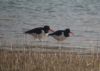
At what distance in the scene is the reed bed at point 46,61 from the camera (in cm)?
744

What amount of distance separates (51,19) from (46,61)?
617cm

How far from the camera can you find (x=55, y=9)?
17.1 metres

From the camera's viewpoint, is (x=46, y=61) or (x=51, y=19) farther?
(x=51, y=19)

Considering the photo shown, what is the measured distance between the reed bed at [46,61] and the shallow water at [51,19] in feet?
4.51

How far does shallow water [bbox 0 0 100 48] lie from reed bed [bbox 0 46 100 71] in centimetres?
137

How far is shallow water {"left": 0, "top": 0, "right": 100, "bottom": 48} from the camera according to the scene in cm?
1046

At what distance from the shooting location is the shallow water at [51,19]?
34.3 feet

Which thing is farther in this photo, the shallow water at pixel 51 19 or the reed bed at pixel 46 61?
the shallow water at pixel 51 19

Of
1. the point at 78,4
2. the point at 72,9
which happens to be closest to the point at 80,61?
the point at 72,9

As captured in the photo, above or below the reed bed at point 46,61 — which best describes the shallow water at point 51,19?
below

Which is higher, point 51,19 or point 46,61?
point 46,61

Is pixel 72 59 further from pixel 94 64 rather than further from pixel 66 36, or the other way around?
pixel 66 36

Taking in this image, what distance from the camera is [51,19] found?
13914 mm

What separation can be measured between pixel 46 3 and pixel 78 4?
4.01 ft
